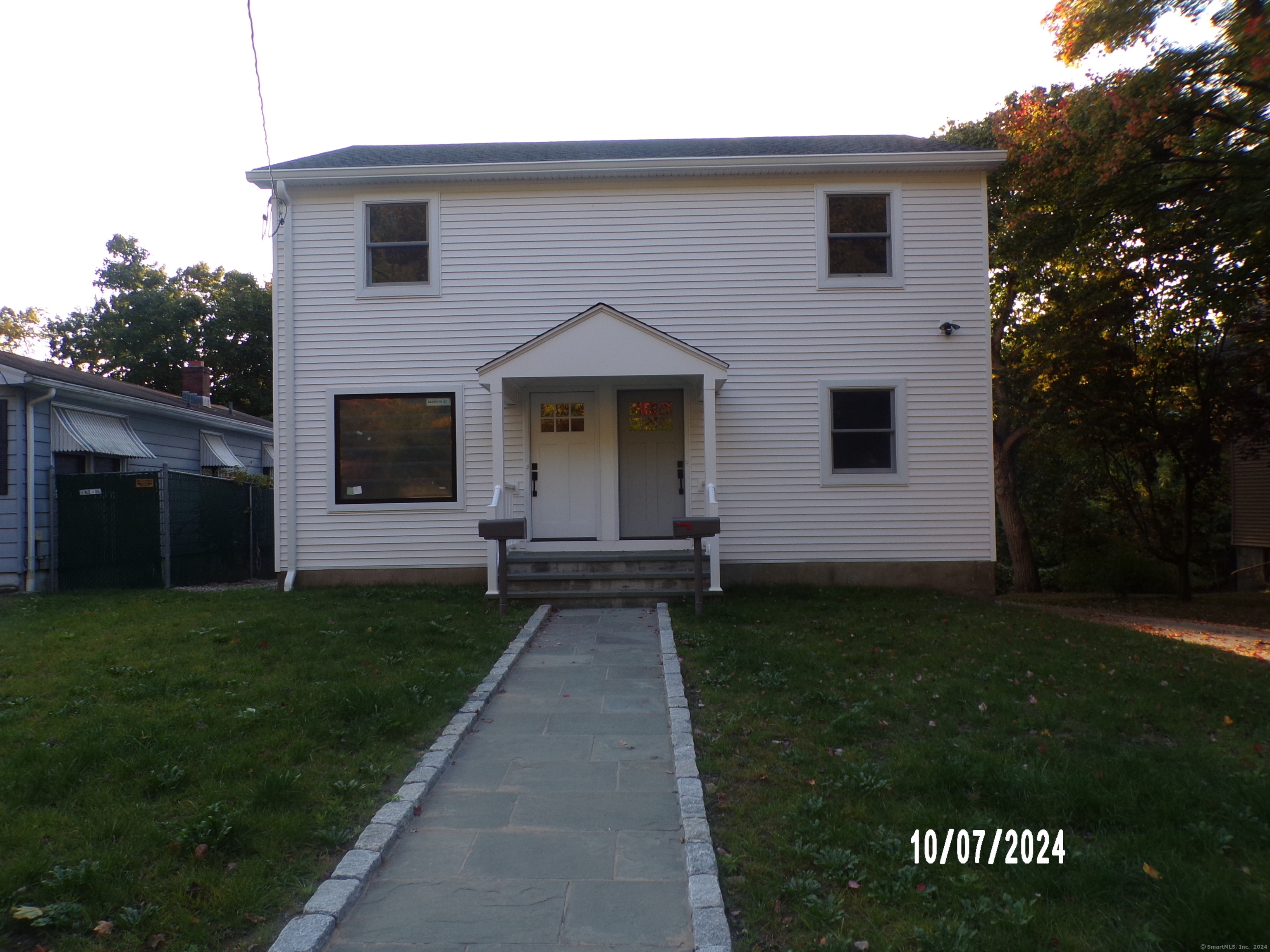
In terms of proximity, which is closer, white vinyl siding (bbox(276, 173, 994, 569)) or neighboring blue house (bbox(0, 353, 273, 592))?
white vinyl siding (bbox(276, 173, 994, 569))

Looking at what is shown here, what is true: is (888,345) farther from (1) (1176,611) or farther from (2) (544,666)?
(2) (544,666)

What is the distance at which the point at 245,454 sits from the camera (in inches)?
763

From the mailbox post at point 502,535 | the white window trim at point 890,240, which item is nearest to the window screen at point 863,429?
the white window trim at point 890,240

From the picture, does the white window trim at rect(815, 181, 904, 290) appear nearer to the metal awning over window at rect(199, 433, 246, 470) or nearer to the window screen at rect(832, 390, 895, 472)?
the window screen at rect(832, 390, 895, 472)

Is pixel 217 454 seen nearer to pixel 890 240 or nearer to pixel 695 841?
pixel 890 240

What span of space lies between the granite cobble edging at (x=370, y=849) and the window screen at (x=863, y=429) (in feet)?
24.1

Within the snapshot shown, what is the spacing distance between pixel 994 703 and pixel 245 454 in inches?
688

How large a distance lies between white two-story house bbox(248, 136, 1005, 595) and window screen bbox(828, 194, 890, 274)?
1.3 inches

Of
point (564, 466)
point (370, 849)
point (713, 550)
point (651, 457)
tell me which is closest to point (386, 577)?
point (564, 466)

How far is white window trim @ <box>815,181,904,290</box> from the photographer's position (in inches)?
477

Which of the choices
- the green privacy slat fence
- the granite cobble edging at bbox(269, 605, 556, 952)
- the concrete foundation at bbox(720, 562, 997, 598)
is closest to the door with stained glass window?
the concrete foundation at bbox(720, 562, 997, 598)

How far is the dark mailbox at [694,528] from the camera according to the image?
31.1 feet

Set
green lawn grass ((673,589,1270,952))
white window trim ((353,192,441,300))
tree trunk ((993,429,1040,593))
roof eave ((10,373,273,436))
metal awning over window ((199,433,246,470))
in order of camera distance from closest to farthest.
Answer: green lawn grass ((673,589,1270,952)), white window trim ((353,192,441,300)), roof eave ((10,373,273,436)), metal awning over window ((199,433,246,470)), tree trunk ((993,429,1040,593))

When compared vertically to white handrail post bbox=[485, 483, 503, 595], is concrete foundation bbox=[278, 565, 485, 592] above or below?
below
